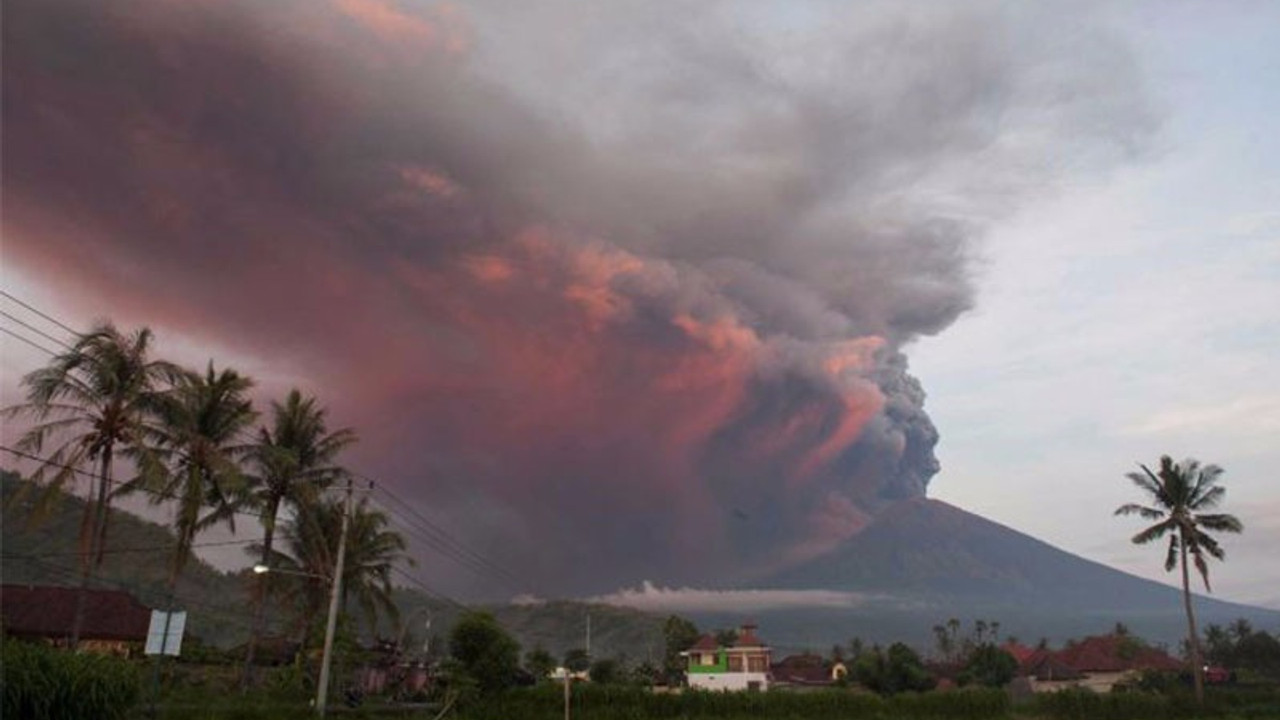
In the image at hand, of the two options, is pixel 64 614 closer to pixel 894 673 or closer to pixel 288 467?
pixel 288 467

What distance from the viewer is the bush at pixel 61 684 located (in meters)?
16.7

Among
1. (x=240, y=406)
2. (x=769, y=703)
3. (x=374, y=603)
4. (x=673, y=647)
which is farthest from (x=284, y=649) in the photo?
(x=673, y=647)

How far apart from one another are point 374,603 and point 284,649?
14.9 meters

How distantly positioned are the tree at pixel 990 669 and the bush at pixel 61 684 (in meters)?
83.1

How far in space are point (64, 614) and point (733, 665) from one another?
61634 mm

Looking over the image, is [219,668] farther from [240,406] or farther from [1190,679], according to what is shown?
[1190,679]

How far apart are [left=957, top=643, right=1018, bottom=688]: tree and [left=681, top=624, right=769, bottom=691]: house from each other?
65.7 feet

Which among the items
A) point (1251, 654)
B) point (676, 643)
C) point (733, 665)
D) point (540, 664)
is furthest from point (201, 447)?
point (1251, 654)

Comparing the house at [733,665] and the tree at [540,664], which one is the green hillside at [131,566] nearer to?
the tree at [540,664]

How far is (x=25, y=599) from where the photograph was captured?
5541 centimetres

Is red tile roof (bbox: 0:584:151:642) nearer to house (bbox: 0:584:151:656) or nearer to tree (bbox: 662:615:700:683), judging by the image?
house (bbox: 0:584:151:656)

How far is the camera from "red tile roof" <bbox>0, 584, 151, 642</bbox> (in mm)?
52594

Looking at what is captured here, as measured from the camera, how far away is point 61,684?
58.0 ft

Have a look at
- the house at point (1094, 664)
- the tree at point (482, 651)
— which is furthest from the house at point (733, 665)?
the tree at point (482, 651)
